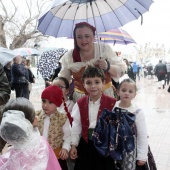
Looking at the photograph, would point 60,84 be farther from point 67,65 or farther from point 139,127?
point 139,127

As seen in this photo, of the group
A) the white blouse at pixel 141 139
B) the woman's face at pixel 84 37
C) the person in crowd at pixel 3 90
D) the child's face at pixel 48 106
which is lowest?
the white blouse at pixel 141 139

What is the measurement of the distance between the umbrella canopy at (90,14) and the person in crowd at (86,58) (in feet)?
0.67

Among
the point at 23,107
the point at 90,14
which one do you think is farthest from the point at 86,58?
the point at 23,107

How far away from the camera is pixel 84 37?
7.23ft

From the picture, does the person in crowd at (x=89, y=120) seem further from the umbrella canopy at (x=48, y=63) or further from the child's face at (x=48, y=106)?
the umbrella canopy at (x=48, y=63)

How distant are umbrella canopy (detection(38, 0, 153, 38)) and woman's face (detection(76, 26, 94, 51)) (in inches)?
7.0

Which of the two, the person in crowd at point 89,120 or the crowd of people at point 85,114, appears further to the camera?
the person in crowd at point 89,120


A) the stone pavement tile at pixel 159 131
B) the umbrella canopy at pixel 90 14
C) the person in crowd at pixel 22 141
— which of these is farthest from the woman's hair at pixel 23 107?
the stone pavement tile at pixel 159 131

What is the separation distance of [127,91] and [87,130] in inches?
18.8

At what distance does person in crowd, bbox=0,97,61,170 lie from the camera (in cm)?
121

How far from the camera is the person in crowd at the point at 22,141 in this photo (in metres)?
1.21

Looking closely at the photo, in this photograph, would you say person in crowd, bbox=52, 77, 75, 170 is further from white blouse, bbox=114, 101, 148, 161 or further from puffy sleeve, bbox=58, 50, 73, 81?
white blouse, bbox=114, 101, 148, 161

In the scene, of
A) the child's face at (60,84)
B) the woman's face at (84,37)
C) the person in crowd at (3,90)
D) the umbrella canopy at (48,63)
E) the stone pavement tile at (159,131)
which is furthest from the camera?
the umbrella canopy at (48,63)

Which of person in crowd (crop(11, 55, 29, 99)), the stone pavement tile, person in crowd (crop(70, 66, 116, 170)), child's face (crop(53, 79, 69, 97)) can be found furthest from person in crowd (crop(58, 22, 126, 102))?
person in crowd (crop(11, 55, 29, 99))
